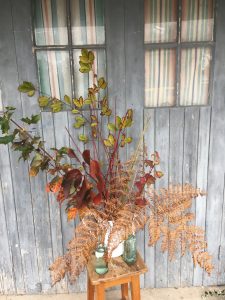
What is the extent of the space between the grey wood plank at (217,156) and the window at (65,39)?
0.75 metres

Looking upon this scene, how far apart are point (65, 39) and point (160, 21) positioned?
62cm

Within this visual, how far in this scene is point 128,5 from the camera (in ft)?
6.99

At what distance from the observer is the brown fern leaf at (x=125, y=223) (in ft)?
6.15

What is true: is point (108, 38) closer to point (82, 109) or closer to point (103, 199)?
point (82, 109)

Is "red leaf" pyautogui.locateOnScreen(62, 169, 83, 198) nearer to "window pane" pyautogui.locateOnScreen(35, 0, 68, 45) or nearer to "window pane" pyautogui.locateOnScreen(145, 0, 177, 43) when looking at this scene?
"window pane" pyautogui.locateOnScreen(35, 0, 68, 45)

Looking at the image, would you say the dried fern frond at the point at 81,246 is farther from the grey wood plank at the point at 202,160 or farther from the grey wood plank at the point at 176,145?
the grey wood plank at the point at 202,160

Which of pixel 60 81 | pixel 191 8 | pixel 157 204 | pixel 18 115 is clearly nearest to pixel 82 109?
pixel 60 81

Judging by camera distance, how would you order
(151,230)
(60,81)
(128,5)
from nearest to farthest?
1. (151,230)
2. (128,5)
3. (60,81)

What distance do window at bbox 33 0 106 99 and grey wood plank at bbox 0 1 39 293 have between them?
164mm

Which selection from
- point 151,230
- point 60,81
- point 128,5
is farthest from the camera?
point 60,81

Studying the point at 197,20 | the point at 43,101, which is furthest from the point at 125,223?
the point at 197,20

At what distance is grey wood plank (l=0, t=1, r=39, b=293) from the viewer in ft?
7.07

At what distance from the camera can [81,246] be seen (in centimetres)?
189

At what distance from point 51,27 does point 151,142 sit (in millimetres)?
1000
